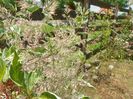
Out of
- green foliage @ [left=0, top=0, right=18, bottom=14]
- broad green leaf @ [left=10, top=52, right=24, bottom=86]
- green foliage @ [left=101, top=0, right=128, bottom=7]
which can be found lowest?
green foliage @ [left=101, top=0, right=128, bottom=7]

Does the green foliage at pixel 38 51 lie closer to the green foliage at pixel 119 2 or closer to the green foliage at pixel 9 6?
the green foliage at pixel 9 6

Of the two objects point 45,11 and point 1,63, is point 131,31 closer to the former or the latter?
point 45,11

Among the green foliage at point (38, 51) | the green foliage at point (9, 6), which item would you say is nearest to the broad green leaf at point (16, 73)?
the green foliage at point (38, 51)

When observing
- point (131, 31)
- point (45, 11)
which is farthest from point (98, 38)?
point (45, 11)

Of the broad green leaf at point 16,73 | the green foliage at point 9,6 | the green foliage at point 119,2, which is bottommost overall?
the green foliage at point 119,2

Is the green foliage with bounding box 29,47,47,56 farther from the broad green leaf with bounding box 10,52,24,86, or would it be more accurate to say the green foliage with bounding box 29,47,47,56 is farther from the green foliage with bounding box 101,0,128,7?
the green foliage with bounding box 101,0,128,7

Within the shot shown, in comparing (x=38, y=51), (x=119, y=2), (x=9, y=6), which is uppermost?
(x=38, y=51)

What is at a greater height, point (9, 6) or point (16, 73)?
point (16, 73)

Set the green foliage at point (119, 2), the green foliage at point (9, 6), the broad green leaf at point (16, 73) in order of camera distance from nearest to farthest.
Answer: the broad green leaf at point (16, 73) → the green foliage at point (9, 6) → the green foliage at point (119, 2)

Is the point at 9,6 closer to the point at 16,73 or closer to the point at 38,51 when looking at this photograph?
the point at 38,51

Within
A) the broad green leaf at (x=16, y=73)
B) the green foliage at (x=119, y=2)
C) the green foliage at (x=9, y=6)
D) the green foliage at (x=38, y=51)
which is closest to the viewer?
the broad green leaf at (x=16, y=73)

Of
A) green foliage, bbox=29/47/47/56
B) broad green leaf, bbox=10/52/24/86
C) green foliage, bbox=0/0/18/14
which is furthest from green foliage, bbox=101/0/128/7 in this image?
broad green leaf, bbox=10/52/24/86

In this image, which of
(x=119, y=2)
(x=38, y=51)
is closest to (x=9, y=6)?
(x=38, y=51)

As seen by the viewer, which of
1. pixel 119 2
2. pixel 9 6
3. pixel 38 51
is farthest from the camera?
pixel 119 2
